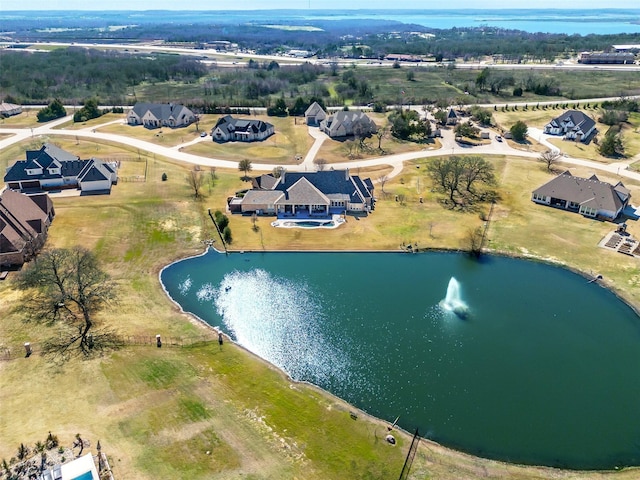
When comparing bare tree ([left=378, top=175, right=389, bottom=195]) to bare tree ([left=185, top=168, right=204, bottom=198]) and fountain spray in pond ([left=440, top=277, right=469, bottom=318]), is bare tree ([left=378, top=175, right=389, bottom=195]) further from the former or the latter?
bare tree ([left=185, top=168, right=204, bottom=198])

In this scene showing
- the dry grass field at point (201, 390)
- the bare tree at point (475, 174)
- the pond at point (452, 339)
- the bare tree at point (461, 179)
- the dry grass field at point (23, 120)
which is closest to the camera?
the dry grass field at point (201, 390)

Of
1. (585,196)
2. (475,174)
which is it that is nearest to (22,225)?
(475,174)

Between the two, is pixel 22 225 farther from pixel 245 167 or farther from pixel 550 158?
pixel 550 158

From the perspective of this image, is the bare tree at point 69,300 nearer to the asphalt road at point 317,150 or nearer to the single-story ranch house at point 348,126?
the asphalt road at point 317,150

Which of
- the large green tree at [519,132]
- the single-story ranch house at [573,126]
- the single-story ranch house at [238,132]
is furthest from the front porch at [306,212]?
the single-story ranch house at [573,126]

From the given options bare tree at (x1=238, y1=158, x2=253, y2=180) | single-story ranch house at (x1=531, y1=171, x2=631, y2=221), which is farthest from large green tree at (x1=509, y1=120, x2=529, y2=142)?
bare tree at (x1=238, y1=158, x2=253, y2=180)

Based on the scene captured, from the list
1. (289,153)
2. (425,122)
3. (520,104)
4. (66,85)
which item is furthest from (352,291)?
(66,85)

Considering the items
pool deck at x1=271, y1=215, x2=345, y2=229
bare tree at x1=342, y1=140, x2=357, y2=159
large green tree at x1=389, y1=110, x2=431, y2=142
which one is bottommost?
pool deck at x1=271, y1=215, x2=345, y2=229
